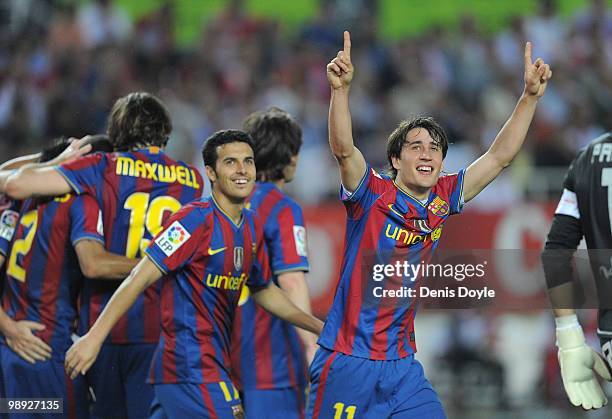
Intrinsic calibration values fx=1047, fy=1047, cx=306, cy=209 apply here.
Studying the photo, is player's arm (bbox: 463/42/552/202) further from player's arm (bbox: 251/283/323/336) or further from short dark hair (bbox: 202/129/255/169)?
short dark hair (bbox: 202/129/255/169)

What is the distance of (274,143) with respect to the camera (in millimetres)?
6250

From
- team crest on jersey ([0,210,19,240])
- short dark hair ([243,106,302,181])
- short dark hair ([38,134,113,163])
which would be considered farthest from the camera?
short dark hair ([38,134,113,163])

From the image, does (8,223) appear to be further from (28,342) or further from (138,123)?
(138,123)

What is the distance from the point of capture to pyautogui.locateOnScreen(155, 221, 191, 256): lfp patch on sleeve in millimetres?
5152

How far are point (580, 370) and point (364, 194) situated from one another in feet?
5.46

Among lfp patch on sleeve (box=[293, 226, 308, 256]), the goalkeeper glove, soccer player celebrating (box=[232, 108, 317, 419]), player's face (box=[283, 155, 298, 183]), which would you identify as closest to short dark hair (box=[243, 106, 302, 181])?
player's face (box=[283, 155, 298, 183])

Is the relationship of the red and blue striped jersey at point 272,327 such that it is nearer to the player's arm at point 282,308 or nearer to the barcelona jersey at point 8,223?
the player's arm at point 282,308

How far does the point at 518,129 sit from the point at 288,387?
202 cm

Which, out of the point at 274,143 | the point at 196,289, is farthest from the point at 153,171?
the point at 196,289

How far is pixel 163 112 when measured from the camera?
6152mm

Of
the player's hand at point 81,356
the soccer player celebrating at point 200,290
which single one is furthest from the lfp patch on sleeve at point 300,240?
the player's hand at point 81,356

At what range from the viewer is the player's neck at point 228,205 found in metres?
5.37

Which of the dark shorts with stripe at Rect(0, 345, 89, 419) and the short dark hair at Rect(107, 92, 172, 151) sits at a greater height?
the short dark hair at Rect(107, 92, 172, 151)

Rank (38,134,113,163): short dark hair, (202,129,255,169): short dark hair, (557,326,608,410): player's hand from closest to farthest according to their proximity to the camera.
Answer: (202,129,255,169): short dark hair, (557,326,608,410): player's hand, (38,134,113,163): short dark hair
